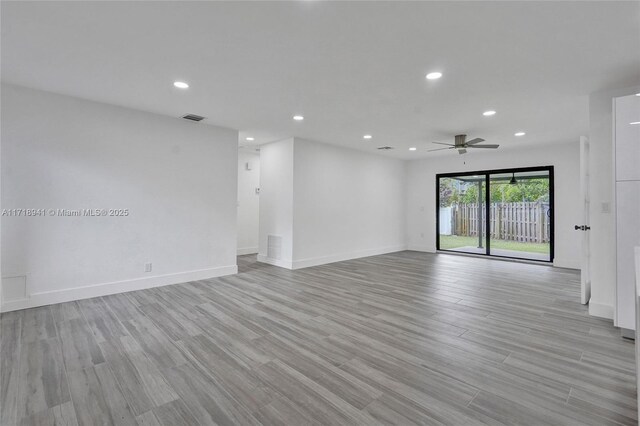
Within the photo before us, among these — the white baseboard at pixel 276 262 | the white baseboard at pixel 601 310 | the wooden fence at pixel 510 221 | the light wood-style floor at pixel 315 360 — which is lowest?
the light wood-style floor at pixel 315 360

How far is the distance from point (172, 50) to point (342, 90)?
1866 millimetres

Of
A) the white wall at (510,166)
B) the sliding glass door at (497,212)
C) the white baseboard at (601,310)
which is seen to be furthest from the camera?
the sliding glass door at (497,212)

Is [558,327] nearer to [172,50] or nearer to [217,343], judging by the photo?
[217,343]

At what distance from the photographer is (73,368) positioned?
2225 millimetres

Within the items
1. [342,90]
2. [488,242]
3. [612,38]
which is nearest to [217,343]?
[342,90]

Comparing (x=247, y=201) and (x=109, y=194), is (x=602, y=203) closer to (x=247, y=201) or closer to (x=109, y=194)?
(x=109, y=194)

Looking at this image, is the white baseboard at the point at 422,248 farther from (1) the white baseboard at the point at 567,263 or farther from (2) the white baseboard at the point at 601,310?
(2) the white baseboard at the point at 601,310

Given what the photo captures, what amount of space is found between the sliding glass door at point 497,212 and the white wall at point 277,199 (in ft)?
15.4

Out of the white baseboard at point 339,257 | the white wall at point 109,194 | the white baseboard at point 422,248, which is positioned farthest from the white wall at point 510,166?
the white wall at point 109,194

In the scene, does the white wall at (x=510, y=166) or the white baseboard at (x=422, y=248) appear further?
the white baseboard at (x=422, y=248)

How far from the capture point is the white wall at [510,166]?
6.26 metres

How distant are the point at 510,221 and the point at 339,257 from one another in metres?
4.89

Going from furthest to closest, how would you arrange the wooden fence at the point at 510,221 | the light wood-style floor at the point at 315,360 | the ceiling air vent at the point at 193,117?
the wooden fence at the point at 510,221 → the ceiling air vent at the point at 193,117 → the light wood-style floor at the point at 315,360

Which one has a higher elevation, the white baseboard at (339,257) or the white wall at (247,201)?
the white wall at (247,201)
